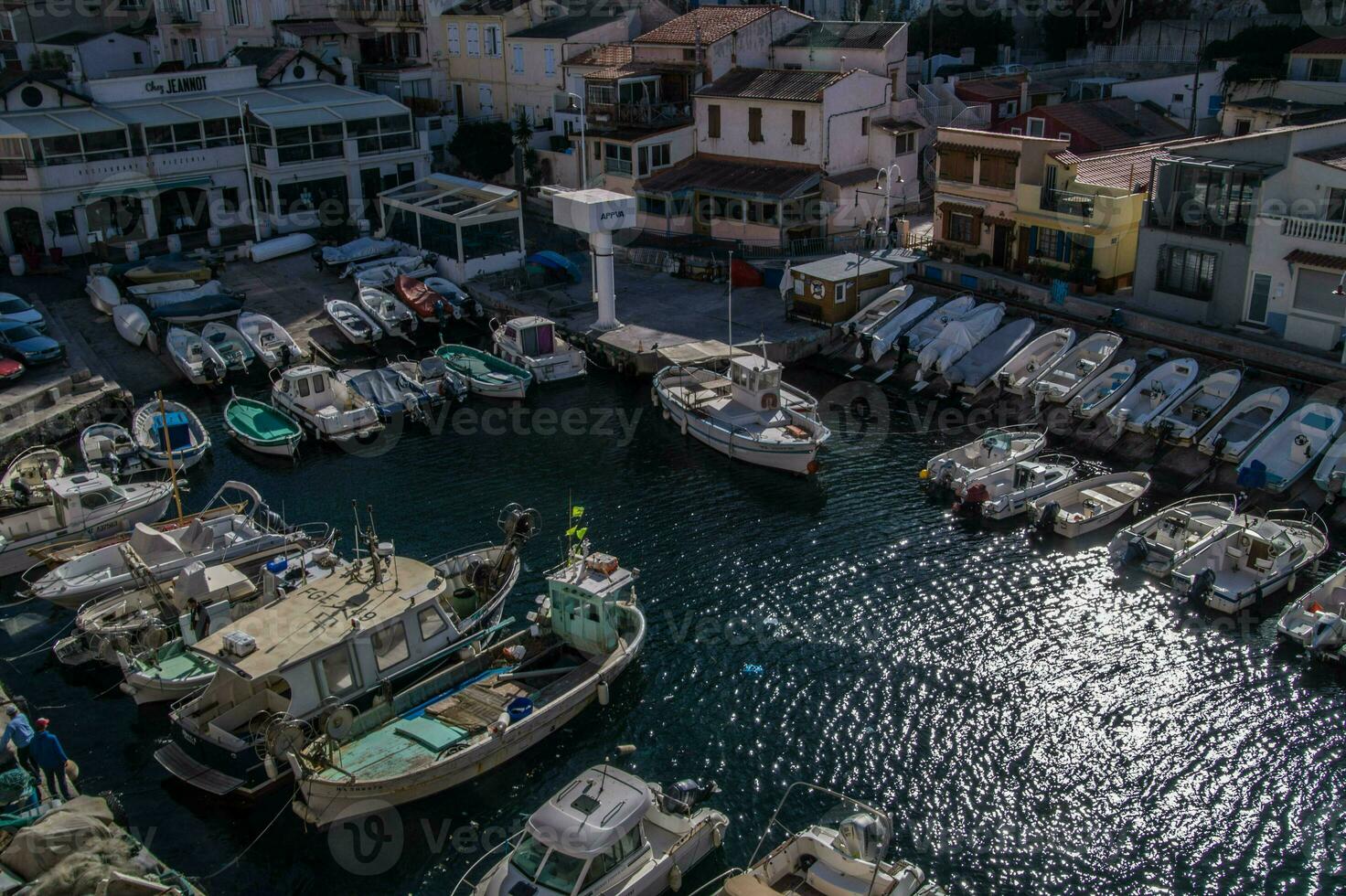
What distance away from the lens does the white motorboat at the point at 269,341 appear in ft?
150

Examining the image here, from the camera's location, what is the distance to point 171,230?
195ft

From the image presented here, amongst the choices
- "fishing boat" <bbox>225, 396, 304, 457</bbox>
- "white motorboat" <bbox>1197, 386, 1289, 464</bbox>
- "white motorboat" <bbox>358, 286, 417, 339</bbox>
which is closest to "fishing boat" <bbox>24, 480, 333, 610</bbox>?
"fishing boat" <bbox>225, 396, 304, 457</bbox>

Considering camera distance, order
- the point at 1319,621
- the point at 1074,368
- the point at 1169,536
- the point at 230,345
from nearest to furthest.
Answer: the point at 1319,621 < the point at 1169,536 < the point at 1074,368 < the point at 230,345

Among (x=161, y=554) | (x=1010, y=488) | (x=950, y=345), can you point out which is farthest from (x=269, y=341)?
(x=1010, y=488)

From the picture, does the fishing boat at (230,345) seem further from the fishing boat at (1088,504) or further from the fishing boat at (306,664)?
the fishing boat at (1088,504)

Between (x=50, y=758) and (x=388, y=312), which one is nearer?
(x=50, y=758)

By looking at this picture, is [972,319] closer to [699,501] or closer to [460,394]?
[699,501]

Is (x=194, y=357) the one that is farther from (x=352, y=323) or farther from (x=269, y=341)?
(x=352, y=323)

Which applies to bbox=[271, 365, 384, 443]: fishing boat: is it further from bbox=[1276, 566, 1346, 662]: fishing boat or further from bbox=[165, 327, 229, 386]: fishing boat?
bbox=[1276, 566, 1346, 662]: fishing boat

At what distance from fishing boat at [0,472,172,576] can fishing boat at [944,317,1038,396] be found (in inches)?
1063

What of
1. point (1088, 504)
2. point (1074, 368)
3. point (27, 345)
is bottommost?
point (1088, 504)

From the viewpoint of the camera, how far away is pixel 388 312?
4988cm

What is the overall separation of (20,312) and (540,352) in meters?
21.2

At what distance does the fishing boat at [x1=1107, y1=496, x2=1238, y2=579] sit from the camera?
3116 centimetres
